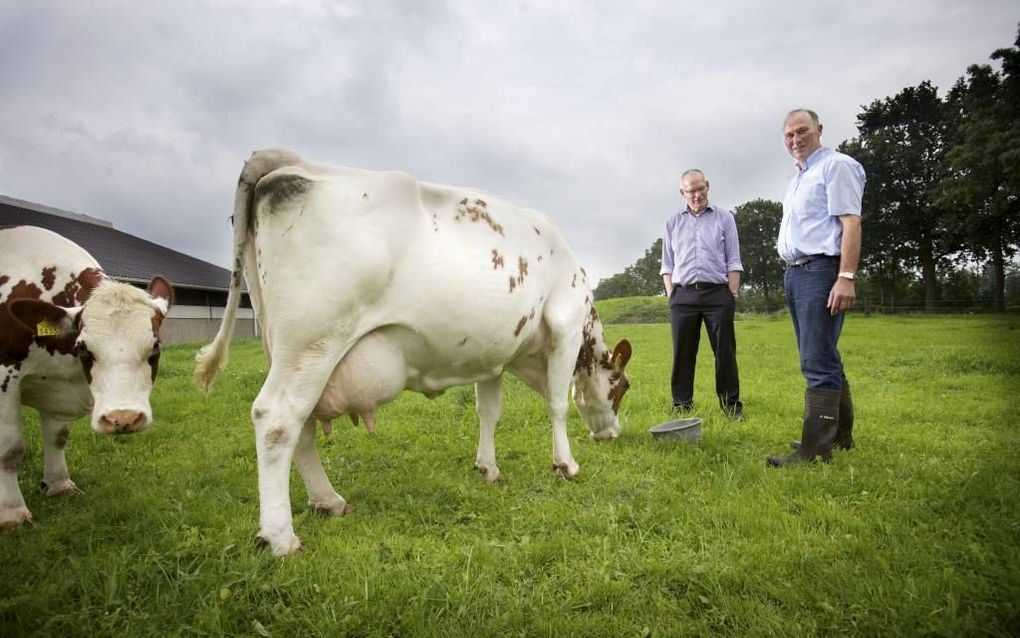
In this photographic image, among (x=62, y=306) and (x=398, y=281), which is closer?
(x=398, y=281)

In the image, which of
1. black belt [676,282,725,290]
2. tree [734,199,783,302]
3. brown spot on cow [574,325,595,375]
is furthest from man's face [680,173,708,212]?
tree [734,199,783,302]

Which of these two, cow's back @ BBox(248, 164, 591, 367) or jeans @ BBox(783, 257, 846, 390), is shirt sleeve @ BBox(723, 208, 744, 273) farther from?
cow's back @ BBox(248, 164, 591, 367)

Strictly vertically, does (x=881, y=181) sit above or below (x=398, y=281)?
above

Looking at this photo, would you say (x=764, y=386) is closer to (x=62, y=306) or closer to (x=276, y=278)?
(x=276, y=278)

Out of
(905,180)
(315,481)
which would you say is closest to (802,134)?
(315,481)

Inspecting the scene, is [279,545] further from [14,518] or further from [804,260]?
[804,260]

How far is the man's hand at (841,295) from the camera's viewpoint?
4070mm

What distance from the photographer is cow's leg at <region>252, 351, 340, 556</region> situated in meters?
2.91

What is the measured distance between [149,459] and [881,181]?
43749mm

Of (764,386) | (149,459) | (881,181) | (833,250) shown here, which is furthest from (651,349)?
(881,181)

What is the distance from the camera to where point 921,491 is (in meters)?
3.60

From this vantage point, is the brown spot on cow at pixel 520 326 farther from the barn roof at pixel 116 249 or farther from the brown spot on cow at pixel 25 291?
the barn roof at pixel 116 249

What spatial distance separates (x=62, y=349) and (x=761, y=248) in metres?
73.2

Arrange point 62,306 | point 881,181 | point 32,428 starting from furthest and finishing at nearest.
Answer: point 881,181
point 32,428
point 62,306
